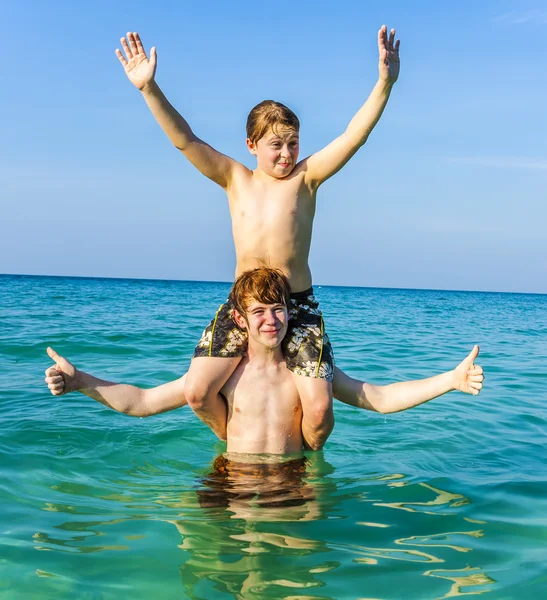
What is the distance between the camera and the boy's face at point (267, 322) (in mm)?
4504

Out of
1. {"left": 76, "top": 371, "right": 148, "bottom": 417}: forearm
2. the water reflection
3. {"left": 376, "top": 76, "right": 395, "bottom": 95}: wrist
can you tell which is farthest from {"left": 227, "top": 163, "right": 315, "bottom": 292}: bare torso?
the water reflection

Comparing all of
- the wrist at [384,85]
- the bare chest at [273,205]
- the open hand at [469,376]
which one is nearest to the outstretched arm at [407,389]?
the open hand at [469,376]

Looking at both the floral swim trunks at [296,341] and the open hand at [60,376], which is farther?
the floral swim trunks at [296,341]

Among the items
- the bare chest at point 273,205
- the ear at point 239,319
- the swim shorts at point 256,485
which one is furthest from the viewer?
the ear at point 239,319

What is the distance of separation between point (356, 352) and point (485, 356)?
2351 millimetres

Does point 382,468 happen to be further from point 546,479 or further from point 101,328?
point 101,328

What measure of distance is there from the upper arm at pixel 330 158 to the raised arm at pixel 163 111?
2.05 feet

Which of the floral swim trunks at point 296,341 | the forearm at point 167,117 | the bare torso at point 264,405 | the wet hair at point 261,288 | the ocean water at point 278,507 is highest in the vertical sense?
the forearm at point 167,117

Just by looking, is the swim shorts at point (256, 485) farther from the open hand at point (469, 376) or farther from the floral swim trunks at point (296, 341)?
the open hand at point (469, 376)

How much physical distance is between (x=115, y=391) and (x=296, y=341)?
4.34 feet

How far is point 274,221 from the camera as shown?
4.59 metres

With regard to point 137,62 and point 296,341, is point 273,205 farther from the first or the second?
point 137,62

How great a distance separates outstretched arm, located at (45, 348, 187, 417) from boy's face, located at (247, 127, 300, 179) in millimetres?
1647

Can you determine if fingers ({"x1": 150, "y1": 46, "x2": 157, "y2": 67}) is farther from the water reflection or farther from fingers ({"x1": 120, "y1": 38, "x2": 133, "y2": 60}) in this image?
the water reflection
